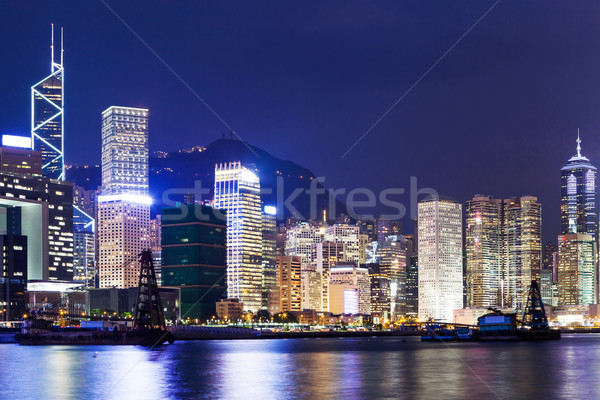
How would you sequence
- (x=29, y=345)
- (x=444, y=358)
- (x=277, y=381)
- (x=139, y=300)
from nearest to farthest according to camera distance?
(x=277, y=381) → (x=444, y=358) → (x=139, y=300) → (x=29, y=345)

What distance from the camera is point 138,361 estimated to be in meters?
123

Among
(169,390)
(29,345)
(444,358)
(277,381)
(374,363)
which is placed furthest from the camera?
(29,345)

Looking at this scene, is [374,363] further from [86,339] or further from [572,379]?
[86,339]

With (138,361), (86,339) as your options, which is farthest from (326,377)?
(86,339)

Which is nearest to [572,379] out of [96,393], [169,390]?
[169,390]

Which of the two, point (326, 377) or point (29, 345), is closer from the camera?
point (326, 377)

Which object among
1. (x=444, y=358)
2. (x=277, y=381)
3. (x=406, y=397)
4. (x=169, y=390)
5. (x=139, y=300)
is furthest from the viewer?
(x=139, y=300)

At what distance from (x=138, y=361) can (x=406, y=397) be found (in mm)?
57910

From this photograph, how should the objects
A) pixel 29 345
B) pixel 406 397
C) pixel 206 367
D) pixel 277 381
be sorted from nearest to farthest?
1. pixel 406 397
2. pixel 277 381
3. pixel 206 367
4. pixel 29 345

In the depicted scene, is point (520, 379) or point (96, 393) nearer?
point (96, 393)

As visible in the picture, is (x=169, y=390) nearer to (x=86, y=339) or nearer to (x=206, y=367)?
(x=206, y=367)

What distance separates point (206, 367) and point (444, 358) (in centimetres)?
3955

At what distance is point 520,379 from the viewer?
302ft

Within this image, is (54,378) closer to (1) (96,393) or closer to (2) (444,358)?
(1) (96,393)
